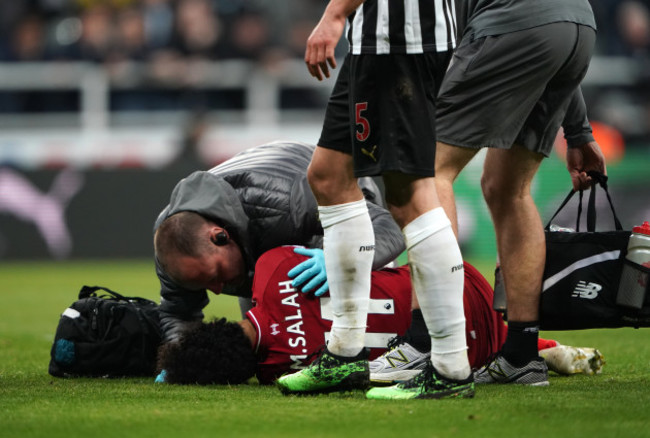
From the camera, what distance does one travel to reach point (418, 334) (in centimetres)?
360

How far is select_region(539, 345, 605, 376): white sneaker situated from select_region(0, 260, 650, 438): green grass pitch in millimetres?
43

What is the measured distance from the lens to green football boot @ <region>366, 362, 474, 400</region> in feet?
10.2

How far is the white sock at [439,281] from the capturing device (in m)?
3.03

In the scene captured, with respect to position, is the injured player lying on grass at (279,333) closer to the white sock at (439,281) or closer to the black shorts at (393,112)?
the white sock at (439,281)

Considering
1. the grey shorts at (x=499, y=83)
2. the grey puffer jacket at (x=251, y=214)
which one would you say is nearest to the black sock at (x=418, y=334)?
the grey puffer jacket at (x=251, y=214)

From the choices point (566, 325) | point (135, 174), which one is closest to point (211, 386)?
point (566, 325)

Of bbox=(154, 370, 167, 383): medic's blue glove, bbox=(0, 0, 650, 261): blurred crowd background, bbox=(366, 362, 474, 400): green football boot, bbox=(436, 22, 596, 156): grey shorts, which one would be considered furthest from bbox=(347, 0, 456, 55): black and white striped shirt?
bbox=(0, 0, 650, 261): blurred crowd background

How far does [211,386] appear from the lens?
372 cm

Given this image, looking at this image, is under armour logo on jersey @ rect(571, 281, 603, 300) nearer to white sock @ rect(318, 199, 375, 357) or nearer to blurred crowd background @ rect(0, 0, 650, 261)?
white sock @ rect(318, 199, 375, 357)

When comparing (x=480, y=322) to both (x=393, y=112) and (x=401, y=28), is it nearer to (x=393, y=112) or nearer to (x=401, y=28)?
(x=393, y=112)

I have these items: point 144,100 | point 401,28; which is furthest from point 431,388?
point 144,100

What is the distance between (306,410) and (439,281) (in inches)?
21.0

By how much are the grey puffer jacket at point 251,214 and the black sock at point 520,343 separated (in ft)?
1.78

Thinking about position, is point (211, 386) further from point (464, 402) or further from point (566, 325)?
point (566, 325)
